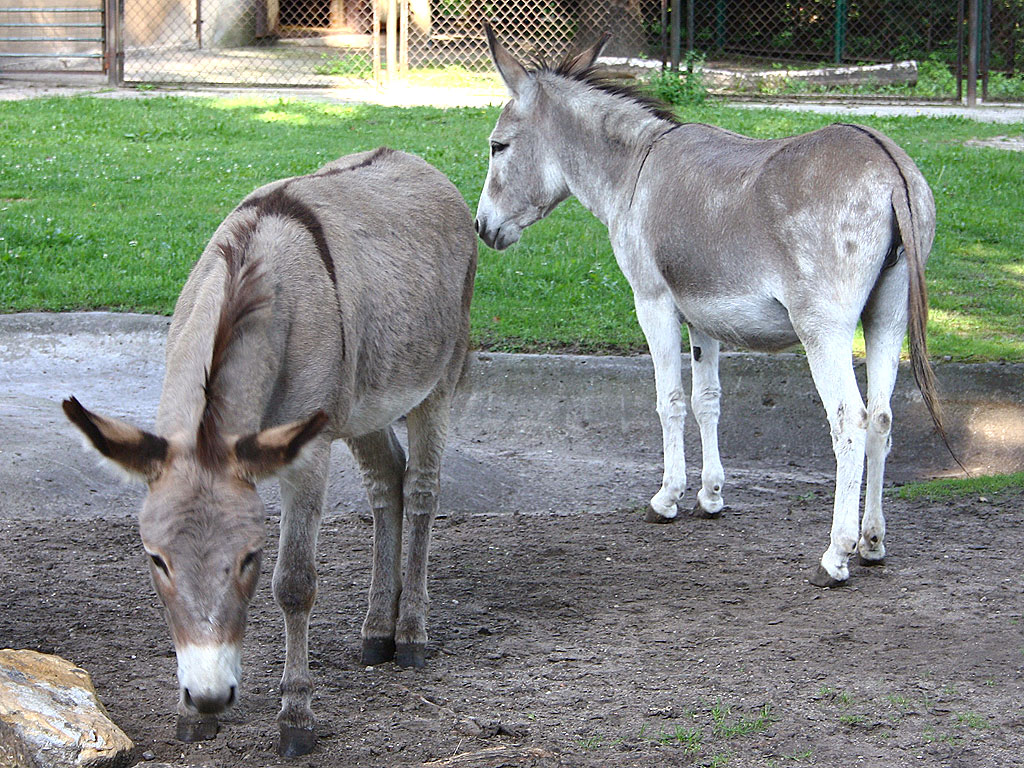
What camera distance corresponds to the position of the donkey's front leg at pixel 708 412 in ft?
18.4

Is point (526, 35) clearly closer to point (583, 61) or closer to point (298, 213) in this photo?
point (583, 61)

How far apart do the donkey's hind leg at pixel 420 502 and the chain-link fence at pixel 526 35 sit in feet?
42.0

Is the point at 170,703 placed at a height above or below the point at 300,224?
below

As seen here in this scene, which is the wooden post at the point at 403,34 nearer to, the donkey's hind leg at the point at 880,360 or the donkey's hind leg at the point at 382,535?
the donkey's hind leg at the point at 880,360

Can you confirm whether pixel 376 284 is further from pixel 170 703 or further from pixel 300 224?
pixel 170 703

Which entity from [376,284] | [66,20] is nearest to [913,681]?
[376,284]

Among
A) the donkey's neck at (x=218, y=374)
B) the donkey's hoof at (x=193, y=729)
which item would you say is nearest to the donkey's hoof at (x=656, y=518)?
the donkey's hoof at (x=193, y=729)

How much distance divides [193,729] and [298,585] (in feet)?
1.85

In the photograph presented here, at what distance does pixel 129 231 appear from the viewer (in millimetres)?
9125

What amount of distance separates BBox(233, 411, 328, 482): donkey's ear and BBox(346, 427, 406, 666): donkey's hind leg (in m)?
1.42

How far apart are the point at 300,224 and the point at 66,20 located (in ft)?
52.9

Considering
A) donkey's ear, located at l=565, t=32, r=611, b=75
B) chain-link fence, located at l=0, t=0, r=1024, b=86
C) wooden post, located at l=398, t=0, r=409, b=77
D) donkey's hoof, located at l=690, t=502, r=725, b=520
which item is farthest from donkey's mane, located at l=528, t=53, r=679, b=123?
chain-link fence, located at l=0, t=0, r=1024, b=86

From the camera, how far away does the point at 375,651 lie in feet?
13.9

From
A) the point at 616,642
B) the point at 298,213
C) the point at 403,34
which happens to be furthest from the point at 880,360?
the point at 403,34
